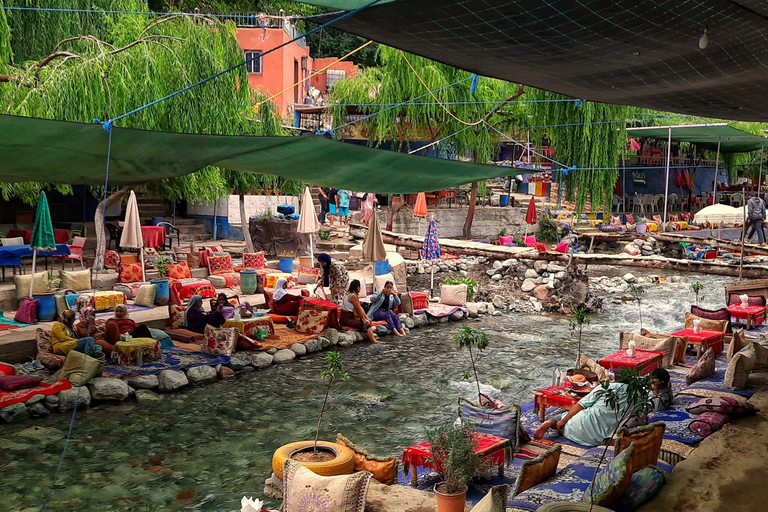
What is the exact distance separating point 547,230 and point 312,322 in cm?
1740

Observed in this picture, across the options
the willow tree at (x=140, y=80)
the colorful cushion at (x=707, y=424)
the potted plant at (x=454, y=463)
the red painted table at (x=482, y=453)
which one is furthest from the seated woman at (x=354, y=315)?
the potted plant at (x=454, y=463)

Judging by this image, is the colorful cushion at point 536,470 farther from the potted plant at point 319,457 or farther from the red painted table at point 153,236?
the red painted table at point 153,236

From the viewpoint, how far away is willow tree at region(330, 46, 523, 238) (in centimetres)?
2350

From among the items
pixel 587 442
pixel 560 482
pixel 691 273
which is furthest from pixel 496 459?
pixel 691 273

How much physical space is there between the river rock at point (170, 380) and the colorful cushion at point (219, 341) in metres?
1.09

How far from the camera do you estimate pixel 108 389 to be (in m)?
8.45

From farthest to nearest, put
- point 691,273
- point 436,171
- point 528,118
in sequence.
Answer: point 528,118, point 691,273, point 436,171

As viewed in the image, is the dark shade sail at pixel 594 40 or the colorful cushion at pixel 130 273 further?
the colorful cushion at pixel 130 273

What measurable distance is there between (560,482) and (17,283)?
9.64 meters

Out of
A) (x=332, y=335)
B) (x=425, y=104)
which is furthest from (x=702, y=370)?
(x=425, y=104)

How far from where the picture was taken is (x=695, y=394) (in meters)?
7.70

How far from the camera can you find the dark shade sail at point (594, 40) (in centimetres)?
452

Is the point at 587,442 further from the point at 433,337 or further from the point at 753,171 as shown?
the point at 753,171

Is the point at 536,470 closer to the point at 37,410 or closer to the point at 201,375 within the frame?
the point at 201,375
